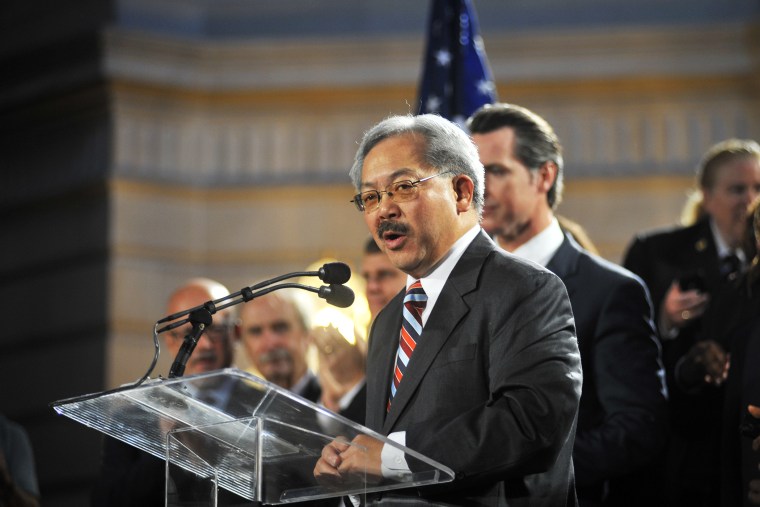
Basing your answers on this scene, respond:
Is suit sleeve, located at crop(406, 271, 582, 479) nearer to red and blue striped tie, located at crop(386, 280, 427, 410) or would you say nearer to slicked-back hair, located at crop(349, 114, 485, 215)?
red and blue striped tie, located at crop(386, 280, 427, 410)

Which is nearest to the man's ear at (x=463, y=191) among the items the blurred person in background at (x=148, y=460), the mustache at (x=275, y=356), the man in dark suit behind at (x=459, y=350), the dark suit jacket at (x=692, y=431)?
the man in dark suit behind at (x=459, y=350)

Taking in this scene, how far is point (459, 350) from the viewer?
2367 millimetres

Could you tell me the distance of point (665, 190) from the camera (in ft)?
21.7

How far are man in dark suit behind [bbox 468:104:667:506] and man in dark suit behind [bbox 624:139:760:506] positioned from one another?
0.29 m

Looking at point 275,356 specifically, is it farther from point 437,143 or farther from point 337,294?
point 437,143

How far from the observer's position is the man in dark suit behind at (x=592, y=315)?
119 inches

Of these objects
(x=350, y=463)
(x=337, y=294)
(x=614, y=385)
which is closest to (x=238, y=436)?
(x=350, y=463)

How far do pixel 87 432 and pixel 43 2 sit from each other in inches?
103

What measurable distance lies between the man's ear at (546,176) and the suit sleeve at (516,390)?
1.05 meters

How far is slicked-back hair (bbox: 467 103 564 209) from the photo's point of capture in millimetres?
3426

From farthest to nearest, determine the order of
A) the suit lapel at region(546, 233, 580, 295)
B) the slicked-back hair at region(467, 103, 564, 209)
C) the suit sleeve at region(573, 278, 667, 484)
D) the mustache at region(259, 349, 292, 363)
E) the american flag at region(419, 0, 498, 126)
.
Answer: the american flag at region(419, 0, 498, 126), the mustache at region(259, 349, 292, 363), the slicked-back hair at region(467, 103, 564, 209), the suit lapel at region(546, 233, 580, 295), the suit sleeve at region(573, 278, 667, 484)

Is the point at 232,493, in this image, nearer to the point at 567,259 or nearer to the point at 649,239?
the point at 567,259

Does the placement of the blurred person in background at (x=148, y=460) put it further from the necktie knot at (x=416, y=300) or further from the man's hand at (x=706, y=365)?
the man's hand at (x=706, y=365)

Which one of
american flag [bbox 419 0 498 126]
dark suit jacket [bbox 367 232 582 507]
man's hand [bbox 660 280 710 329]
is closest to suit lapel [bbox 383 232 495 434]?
dark suit jacket [bbox 367 232 582 507]
